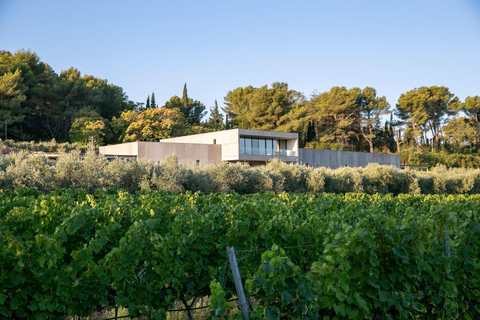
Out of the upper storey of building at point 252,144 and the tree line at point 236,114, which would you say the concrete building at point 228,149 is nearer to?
the upper storey of building at point 252,144

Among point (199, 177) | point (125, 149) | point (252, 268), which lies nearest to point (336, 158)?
point (125, 149)

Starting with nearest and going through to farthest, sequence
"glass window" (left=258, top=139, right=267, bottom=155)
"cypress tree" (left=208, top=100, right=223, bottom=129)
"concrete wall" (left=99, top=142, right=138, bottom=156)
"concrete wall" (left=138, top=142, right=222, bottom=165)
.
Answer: "concrete wall" (left=99, top=142, right=138, bottom=156), "concrete wall" (left=138, top=142, right=222, bottom=165), "glass window" (left=258, top=139, right=267, bottom=155), "cypress tree" (left=208, top=100, right=223, bottom=129)

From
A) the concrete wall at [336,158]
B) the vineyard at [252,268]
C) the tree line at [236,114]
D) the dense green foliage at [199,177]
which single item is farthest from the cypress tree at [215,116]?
the vineyard at [252,268]

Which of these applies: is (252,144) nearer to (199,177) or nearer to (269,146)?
(269,146)

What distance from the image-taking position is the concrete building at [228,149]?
37906 millimetres

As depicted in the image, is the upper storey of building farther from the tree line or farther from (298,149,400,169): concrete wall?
the tree line

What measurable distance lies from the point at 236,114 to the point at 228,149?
88.1ft

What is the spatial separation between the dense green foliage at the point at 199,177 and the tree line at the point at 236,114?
27514mm

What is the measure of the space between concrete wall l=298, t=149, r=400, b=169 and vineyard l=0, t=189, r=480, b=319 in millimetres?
40510

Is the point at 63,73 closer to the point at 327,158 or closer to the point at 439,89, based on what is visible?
the point at 327,158

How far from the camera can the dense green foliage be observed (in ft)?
55.1

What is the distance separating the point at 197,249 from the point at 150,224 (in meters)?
0.77

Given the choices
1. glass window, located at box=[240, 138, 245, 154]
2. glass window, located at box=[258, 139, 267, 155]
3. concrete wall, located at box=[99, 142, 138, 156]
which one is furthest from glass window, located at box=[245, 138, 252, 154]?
concrete wall, located at box=[99, 142, 138, 156]

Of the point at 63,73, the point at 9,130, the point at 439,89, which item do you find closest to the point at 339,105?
the point at 439,89
